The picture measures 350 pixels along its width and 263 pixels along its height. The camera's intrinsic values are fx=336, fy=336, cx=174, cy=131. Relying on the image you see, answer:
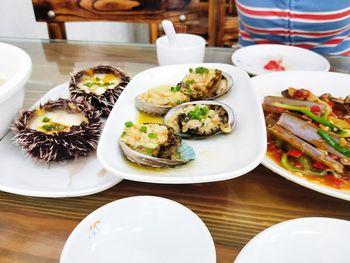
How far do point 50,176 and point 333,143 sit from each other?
79 cm

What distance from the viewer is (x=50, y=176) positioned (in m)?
0.90

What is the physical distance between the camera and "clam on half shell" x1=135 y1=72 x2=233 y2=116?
1104 mm

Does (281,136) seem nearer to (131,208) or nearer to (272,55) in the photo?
(131,208)

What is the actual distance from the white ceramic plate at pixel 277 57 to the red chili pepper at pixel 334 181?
68 cm

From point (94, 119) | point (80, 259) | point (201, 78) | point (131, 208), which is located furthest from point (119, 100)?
point (80, 259)

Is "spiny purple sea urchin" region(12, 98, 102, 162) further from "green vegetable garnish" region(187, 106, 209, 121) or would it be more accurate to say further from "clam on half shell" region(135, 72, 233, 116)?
"green vegetable garnish" region(187, 106, 209, 121)

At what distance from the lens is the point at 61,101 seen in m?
1.09

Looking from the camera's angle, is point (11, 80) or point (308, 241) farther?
point (11, 80)

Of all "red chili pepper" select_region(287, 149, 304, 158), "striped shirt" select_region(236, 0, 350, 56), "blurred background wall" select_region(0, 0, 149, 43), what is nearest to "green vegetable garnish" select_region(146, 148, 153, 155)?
"red chili pepper" select_region(287, 149, 304, 158)

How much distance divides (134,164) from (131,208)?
15 cm

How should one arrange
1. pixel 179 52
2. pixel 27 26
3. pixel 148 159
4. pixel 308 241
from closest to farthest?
pixel 308 241 → pixel 148 159 → pixel 179 52 → pixel 27 26

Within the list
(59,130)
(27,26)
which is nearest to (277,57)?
(59,130)

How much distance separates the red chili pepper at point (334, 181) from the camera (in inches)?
33.6

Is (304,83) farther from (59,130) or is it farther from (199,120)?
(59,130)
